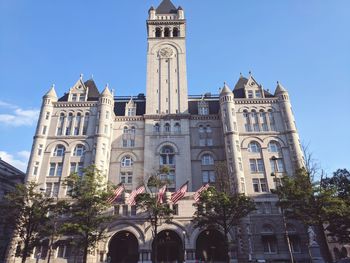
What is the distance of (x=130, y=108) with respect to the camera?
180 feet

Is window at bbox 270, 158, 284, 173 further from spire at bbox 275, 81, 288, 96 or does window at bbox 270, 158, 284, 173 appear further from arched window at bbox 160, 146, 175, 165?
arched window at bbox 160, 146, 175, 165

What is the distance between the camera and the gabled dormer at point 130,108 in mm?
54156

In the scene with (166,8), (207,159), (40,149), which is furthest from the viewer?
(166,8)

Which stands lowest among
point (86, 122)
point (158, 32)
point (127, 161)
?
point (127, 161)

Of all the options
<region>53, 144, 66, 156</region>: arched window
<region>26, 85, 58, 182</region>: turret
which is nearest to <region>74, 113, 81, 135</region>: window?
<region>53, 144, 66, 156</region>: arched window

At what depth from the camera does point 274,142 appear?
4809cm

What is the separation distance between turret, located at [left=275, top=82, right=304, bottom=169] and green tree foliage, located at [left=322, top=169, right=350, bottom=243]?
560cm

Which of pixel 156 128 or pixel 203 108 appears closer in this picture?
pixel 156 128

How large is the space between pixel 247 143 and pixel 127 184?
22.6 m

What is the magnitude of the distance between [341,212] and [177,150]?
27210 millimetres

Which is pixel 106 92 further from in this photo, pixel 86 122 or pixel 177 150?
pixel 177 150

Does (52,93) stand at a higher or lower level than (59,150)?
higher

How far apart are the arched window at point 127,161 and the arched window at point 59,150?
10.6 meters

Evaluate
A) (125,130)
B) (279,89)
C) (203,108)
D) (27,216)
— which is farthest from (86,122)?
(279,89)
